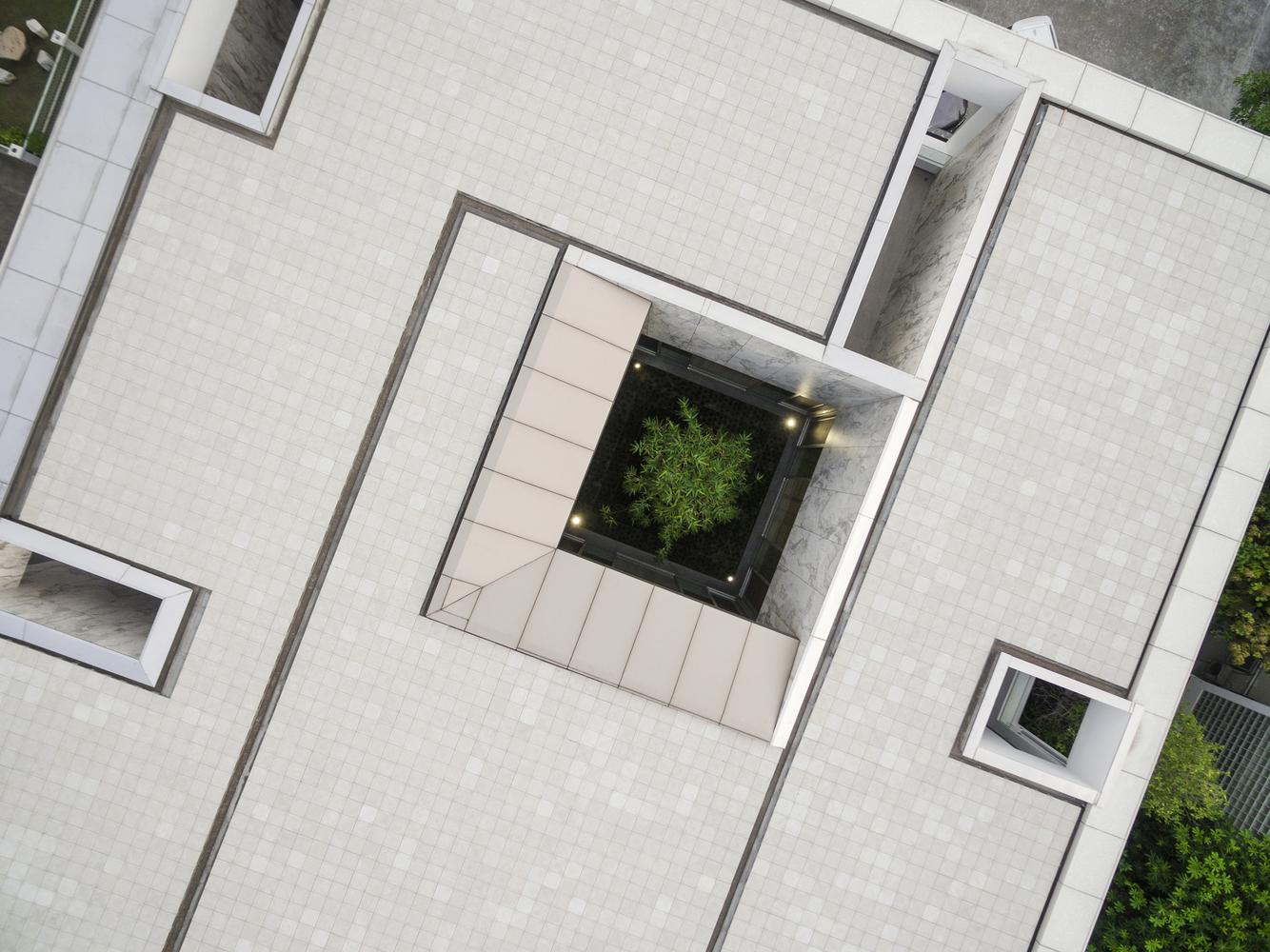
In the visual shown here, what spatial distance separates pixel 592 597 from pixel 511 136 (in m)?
3.93

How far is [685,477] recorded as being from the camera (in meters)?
7.09

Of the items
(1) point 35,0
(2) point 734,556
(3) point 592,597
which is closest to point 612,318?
Result: (3) point 592,597

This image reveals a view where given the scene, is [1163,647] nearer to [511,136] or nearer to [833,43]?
[833,43]

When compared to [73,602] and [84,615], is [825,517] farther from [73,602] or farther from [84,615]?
[73,602]

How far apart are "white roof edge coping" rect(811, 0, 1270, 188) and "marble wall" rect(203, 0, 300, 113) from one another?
5.07m

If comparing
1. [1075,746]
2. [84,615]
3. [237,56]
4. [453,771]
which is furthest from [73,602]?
[1075,746]

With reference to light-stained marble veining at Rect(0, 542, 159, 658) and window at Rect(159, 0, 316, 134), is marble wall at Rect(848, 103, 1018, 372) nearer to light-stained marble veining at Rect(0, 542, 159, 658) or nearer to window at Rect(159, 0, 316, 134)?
window at Rect(159, 0, 316, 134)

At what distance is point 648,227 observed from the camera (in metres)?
5.53

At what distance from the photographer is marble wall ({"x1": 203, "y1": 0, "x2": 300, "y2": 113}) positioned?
5.83 m

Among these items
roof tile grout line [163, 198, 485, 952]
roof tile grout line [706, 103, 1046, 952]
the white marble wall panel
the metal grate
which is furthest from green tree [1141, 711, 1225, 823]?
the white marble wall panel

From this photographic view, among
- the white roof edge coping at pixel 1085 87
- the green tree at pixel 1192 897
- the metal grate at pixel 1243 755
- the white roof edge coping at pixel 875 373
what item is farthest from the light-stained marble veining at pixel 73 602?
the metal grate at pixel 1243 755

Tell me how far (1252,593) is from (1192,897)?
3.43 meters

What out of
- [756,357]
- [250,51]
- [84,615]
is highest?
[250,51]

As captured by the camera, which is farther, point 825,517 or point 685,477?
point 685,477
